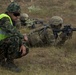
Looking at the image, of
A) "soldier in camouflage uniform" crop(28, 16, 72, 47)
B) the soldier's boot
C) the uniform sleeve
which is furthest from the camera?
"soldier in camouflage uniform" crop(28, 16, 72, 47)

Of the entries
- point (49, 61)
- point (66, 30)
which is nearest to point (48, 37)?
point (66, 30)

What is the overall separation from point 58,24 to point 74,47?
727 mm

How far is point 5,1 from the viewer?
60.3ft

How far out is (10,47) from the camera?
246 inches

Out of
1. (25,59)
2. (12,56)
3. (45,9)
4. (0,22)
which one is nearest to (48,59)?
(25,59)

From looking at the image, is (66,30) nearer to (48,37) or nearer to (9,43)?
(48,37)

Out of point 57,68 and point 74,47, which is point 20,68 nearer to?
point 57,68

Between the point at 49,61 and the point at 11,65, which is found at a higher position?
the point at 11,65

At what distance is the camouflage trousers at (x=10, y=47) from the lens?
6.24 meters

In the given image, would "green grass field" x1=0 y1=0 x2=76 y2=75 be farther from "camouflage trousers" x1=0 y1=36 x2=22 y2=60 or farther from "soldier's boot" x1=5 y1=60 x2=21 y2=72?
"camouflage trousers" x1=0 y1=36 x2=22 y2=60

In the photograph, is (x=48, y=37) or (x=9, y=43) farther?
(x=48, y=37)

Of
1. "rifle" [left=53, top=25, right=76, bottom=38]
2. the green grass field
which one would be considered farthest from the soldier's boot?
"rifle" [left=53, top=25, right=76, bottom=38]

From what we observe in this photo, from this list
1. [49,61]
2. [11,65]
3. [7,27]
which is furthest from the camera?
[49,61]

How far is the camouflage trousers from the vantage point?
6238mm
